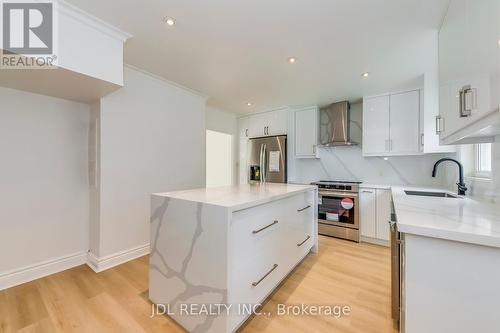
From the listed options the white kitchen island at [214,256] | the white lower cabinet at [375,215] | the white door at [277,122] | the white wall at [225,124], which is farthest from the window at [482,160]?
the white wall at [225,124]

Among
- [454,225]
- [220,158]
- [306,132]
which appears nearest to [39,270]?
[220,158]

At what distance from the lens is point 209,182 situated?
4.53 meters

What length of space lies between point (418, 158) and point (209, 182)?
3.83 meters

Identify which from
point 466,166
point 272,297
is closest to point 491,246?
point 272,297

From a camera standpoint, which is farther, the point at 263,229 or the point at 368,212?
the point at 368,212

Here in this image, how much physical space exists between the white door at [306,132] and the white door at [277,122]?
0.24m

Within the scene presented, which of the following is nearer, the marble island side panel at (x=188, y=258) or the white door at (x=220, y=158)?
the marble island side panel at (x=188, y=258)

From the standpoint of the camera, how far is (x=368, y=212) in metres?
3.06

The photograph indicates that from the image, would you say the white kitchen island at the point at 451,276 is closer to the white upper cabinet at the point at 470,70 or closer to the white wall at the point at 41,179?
the white upper cabinet at the point at 470,70

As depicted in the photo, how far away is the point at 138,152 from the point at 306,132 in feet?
9.43

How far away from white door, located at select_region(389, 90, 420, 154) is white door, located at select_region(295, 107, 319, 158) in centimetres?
118

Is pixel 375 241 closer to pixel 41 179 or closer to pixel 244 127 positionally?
pixel 244 127

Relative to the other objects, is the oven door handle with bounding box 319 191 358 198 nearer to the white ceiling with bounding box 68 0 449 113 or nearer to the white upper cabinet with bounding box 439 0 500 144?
the white ceiling with bounding box 68 0 449 113

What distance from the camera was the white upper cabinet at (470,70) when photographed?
84cm
